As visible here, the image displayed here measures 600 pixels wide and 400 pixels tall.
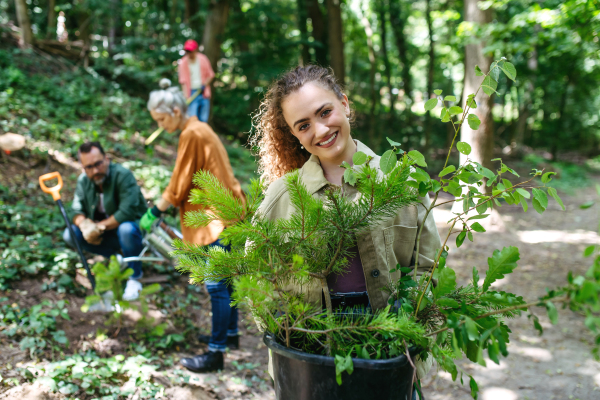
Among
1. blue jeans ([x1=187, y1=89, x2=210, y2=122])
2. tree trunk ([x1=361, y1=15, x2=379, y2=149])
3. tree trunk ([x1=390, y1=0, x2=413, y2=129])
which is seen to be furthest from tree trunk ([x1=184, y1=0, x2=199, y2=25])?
Result: tree trunk ([x1=390, y1=0, x2=413, y2=129])

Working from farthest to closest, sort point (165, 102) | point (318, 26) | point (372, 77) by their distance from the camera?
1. point (372, 77)
2. point (318, 26)
3. point (165, 102)

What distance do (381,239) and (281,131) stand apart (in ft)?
2.09

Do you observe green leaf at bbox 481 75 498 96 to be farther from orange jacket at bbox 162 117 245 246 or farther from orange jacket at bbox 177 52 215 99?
orange jacket at bbox 177 52 215 99

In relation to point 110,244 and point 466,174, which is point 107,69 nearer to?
point 110,244

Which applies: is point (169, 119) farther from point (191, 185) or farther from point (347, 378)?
point (347, 378)

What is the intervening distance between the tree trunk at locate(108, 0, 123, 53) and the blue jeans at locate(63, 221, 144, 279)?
8530 mm

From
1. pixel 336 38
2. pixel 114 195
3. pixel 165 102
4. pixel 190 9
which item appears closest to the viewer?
pixel 165 102

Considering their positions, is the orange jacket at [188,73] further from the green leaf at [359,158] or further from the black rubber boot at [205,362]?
the green leaf at [359,158]

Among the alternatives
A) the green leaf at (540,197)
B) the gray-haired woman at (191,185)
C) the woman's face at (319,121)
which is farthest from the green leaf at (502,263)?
the gray-haired woman at (191,185)

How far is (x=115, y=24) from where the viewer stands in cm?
1162

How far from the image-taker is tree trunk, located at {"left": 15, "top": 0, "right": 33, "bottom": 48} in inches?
312

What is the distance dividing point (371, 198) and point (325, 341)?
41 cm

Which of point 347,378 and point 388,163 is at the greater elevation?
point 388,163

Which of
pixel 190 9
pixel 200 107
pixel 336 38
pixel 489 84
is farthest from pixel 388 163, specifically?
pixel 190 9
